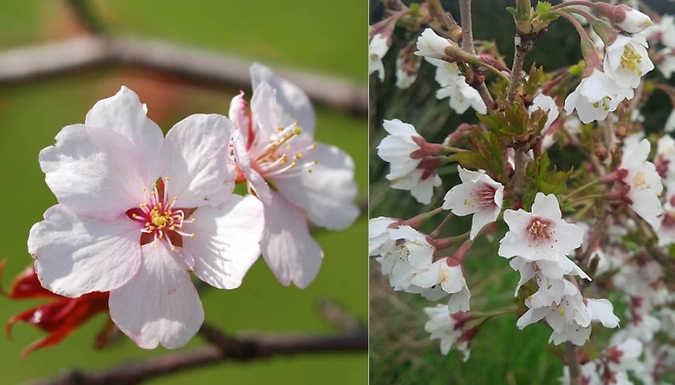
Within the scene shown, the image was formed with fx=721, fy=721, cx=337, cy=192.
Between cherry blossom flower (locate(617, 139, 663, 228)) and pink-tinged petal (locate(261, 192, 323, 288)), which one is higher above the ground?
cherry blossom flower (locate(617, 139, 663, 228))

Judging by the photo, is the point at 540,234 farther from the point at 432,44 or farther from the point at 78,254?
the point at 78,254

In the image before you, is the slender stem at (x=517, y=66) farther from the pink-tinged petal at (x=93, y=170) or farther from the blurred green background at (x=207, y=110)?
the blurred green background at (x=207, y=110)

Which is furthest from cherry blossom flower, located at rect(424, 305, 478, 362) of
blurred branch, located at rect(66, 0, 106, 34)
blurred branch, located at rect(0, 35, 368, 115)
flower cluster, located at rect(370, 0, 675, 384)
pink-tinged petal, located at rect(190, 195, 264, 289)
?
blurred branch, located at rect(66, 0, 106, 34)

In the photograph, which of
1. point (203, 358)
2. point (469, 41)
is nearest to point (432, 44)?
point (469, 41)

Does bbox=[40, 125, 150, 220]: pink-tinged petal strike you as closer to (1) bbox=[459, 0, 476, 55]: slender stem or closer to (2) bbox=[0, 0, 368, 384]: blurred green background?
(1) bbox=[459, 0, 476, 55]: slender stem

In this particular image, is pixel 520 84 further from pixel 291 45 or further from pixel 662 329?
pixel 291 45

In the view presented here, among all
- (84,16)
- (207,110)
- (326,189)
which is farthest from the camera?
(207,110)
